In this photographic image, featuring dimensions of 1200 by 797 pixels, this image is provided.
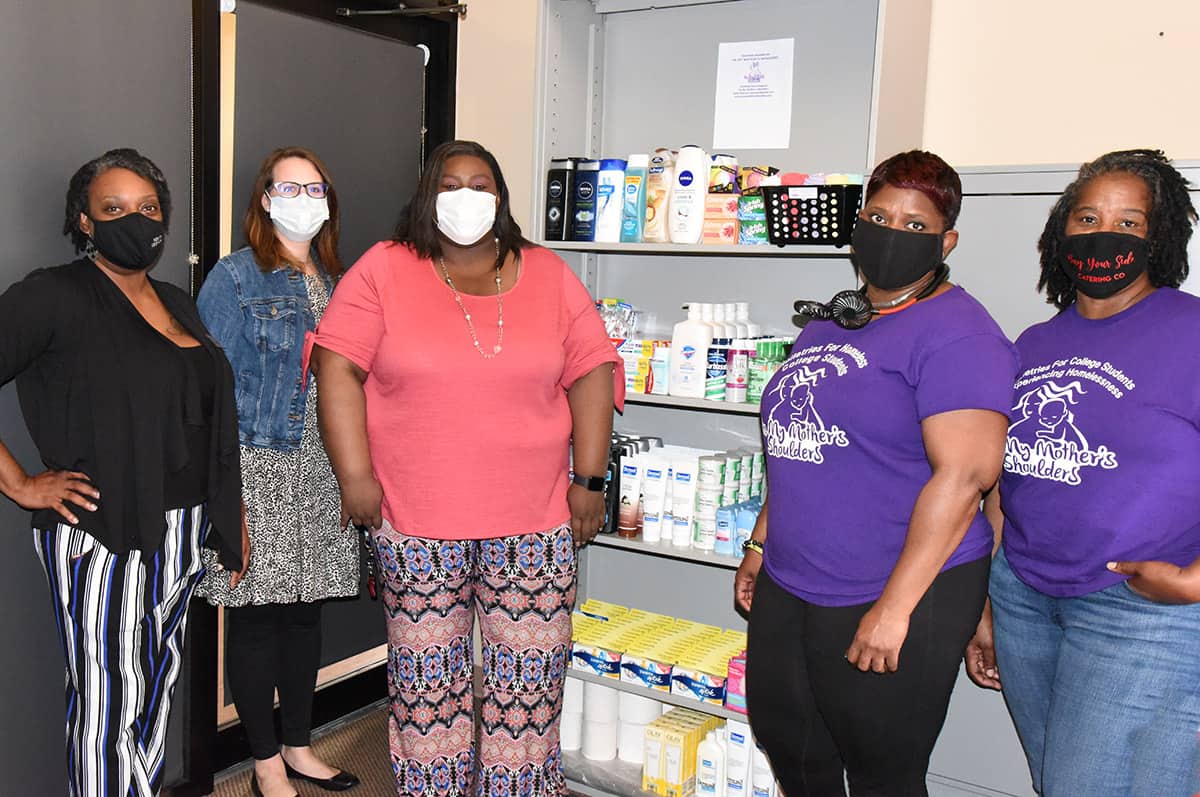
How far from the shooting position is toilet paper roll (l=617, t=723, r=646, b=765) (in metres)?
2.84

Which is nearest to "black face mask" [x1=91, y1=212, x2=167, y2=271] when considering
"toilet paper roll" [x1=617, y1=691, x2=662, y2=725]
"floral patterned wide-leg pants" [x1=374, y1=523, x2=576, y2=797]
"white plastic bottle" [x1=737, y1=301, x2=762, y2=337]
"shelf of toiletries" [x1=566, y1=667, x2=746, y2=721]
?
"floral patterned wide-leg pants" [x1=374, y1=523, x2=576, y2=797]

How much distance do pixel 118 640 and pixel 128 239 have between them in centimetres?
88

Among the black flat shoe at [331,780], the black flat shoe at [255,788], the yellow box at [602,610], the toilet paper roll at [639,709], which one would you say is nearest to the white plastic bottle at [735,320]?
the yellow box at [602,610]

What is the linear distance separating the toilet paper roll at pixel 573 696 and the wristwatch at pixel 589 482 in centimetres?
80

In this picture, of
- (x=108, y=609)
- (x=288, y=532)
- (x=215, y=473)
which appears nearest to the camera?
(x=108, y=609)

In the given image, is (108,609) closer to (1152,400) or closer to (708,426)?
(708,426)

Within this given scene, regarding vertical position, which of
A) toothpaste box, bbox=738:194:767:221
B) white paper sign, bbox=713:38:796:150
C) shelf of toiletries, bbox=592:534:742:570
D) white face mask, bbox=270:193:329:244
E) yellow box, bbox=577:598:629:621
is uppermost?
white paper sign, bbox=713:38:796:150

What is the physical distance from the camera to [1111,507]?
5.55ft

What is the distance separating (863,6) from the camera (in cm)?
264

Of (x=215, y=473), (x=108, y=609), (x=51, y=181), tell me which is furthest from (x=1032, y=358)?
(x=51, y=181)

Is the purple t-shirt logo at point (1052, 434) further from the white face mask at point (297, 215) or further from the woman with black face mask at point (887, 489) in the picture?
the white face mask at point (297, 215)

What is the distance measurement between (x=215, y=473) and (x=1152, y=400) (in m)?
1.94

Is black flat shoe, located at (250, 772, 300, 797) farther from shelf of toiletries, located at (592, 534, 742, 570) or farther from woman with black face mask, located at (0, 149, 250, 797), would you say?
shelf of toiletries, located at (592, 534, 742, 570)

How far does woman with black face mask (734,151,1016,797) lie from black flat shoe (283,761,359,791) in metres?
1.55
